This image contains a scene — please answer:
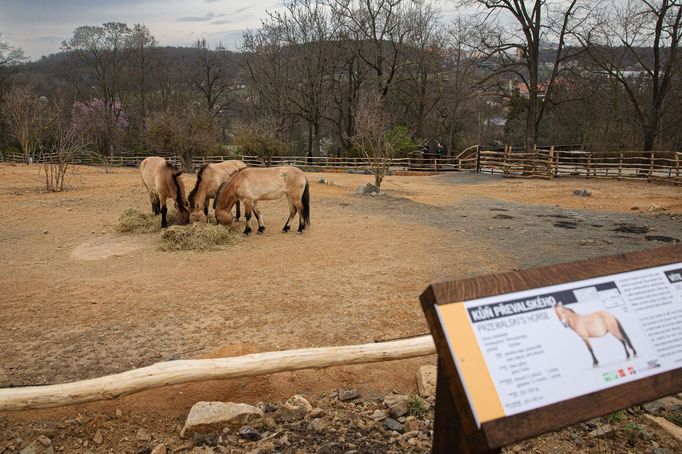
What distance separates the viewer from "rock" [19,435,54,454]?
293cm

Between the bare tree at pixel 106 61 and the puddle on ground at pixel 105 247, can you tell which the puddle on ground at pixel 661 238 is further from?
the bare tree at pixel 106 61

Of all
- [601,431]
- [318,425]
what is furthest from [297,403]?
[601,431]

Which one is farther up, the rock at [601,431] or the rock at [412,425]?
the rock at [601,431]

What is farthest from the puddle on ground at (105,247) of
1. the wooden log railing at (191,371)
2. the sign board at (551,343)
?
the sign board at (551,343)

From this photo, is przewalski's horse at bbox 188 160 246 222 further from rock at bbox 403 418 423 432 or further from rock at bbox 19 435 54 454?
rock at bbox 403 418 423 432

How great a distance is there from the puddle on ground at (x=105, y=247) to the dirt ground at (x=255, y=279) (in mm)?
36

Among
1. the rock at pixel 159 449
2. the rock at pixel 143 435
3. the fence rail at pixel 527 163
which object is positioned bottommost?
the rock at pixel 143 435

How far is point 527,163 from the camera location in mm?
24781

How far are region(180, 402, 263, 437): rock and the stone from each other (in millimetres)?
1271

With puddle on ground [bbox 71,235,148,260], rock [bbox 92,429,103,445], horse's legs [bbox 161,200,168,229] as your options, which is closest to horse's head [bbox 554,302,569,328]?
rock [bbox 92,429,103,445]

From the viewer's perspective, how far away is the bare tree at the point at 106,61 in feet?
130

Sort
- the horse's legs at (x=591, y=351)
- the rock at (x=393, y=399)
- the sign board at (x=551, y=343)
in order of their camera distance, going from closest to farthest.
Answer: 1. the sign board at (x=551, y=343)
2. the horse's legs at (x=591, y=351)
3. the rock at (x=393, y=399)

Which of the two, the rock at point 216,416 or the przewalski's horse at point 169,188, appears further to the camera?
the przewalski's horse at point 169,188

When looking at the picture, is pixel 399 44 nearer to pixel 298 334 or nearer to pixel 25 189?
pixel 25 189
